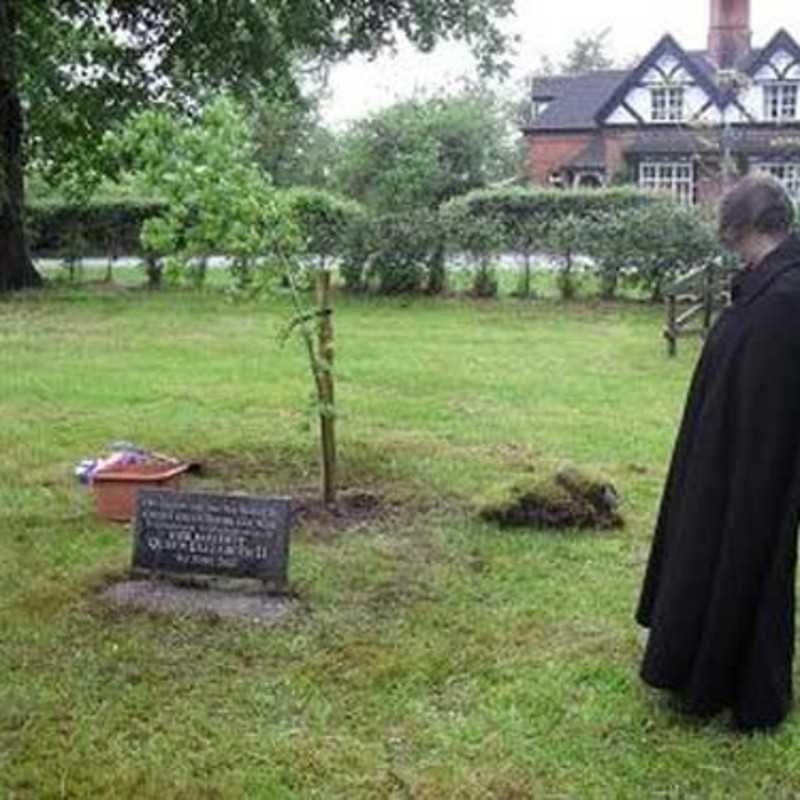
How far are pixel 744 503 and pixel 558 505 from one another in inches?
114

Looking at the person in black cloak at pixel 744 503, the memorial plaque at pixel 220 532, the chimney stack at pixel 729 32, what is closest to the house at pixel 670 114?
the chimney stack at pixel 729 32

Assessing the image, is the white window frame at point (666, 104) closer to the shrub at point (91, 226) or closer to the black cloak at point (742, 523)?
the shrub at point (91, 226)

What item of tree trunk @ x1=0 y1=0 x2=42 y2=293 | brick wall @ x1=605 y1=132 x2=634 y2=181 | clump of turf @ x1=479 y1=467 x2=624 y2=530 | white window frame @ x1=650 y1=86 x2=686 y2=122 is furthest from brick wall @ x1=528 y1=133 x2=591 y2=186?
clump of turf @ x1=479 y1=467 x2=624 y2=530

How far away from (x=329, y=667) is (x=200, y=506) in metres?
1.18

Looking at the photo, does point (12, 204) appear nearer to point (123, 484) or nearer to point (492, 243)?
point (492, 243)

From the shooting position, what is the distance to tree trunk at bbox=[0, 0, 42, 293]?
22234 mm

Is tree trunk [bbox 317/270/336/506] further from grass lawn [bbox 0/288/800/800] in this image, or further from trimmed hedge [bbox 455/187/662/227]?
trimmed hedge [bbox 455/187/662/227]

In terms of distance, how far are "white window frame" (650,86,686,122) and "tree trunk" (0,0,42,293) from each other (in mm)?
30223

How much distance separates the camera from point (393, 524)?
7965mm

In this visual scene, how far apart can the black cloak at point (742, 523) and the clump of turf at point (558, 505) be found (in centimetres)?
259

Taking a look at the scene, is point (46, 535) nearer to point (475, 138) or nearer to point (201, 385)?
point (201, 385)

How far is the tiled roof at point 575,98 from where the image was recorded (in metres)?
52.0

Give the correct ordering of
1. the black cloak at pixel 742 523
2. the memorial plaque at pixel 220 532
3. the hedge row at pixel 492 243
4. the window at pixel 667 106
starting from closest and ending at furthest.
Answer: the black cloak at pixel 742 523, the memorial plaque at pixel 220 532, the hedge row at pixel 492 243, the window at pixel 667 106

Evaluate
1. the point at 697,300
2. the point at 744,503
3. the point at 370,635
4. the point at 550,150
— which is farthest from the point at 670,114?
the point at 744,503
